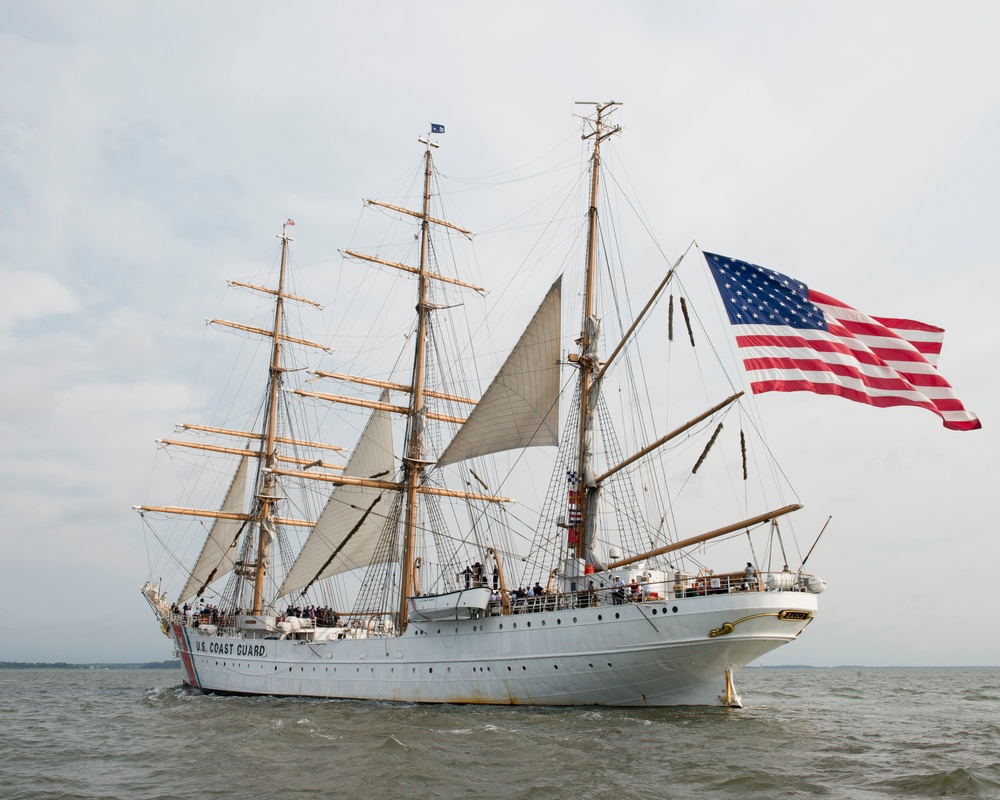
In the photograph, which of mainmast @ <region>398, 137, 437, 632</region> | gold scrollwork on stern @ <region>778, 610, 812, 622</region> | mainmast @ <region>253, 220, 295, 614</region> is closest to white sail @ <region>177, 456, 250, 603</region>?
mainmast @ <region>253, 220, 295, 614</region>

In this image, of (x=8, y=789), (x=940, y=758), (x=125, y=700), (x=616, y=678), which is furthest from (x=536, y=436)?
(x=125, y=700)

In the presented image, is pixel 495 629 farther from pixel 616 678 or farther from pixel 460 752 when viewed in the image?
pixel 460 752

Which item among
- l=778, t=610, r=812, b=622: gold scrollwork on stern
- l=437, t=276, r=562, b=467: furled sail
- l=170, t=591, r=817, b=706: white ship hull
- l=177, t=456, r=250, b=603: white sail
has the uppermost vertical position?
l=437, t=276, r=562, b=467: furled sail

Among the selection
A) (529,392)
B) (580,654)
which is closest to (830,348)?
(580,654)

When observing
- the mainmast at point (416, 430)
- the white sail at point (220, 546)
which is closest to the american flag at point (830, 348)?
the mainmast at point (416, 430)

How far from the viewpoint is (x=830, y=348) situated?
71.3 feet

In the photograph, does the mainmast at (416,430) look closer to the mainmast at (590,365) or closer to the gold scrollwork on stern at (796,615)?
the mainmast at (590,365)

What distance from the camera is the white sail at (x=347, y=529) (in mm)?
40438

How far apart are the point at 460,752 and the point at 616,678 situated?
764 centimetres

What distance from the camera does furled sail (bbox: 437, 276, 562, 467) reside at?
31.8 metres

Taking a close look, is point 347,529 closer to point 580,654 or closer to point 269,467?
point 269,467

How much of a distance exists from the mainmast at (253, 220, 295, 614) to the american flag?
2611cm

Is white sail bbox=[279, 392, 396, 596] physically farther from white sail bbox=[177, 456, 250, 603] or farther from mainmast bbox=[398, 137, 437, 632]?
white sail bbox=[177, 456, 250, 603]

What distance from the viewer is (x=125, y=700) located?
40688mm
